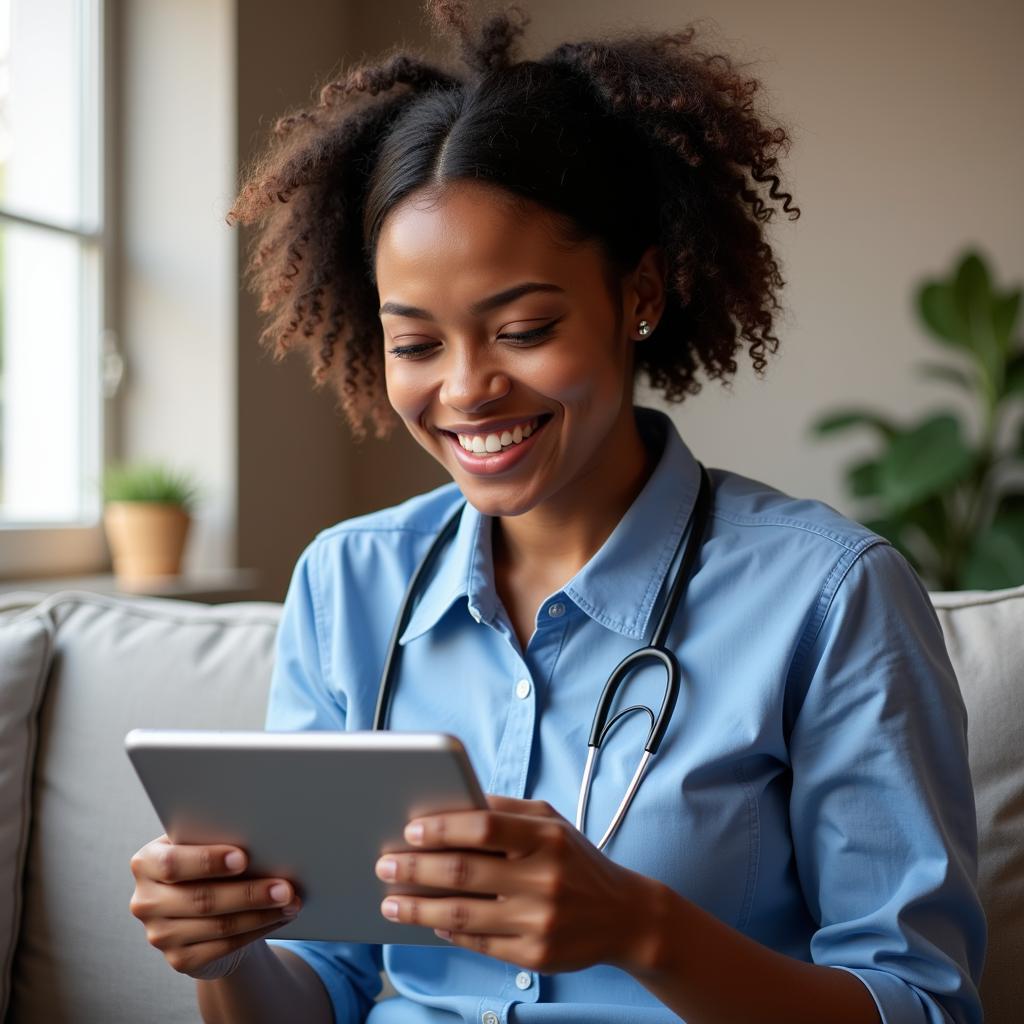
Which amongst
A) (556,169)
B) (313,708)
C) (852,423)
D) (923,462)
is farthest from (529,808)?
(852,423)

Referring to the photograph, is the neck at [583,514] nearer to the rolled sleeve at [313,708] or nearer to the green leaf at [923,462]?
the rolled sleeve at [313,708]

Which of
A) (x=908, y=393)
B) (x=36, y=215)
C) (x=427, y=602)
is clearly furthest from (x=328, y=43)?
(x=427, y=602)

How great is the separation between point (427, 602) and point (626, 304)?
36 cm

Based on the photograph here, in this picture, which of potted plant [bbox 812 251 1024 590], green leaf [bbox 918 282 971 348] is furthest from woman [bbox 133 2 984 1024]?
green leaf [bbox 918 282 971 348]

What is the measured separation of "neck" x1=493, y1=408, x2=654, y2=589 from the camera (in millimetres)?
1289

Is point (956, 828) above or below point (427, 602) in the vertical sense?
below

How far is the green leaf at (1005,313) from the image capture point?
137 inches

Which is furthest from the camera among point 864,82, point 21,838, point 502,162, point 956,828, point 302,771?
point 864,82

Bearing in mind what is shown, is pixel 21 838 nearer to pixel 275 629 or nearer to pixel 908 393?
pixel 275 629

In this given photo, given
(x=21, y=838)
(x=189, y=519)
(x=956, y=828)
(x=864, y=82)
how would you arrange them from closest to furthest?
(x=956, y=828) < (x=21, y=838) < (x=189, y=519) < (x=864, y=82)

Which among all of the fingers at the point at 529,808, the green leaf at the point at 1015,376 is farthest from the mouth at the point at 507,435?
the green leaf at the point at 1015,376

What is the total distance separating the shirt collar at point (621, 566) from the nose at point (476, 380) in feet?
0.65

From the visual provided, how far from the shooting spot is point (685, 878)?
42.1 inches

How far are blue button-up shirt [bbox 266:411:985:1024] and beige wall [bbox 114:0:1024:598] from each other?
2.10m
